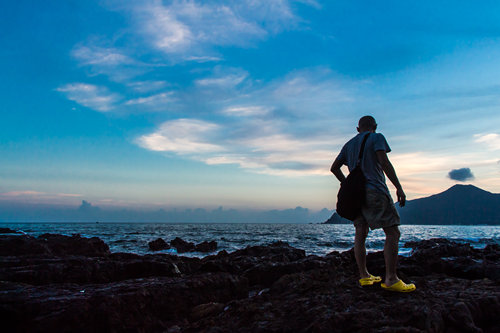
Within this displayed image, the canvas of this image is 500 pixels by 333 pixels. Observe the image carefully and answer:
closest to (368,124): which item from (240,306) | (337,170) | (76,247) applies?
(337,170)

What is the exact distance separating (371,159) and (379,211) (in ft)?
2.22

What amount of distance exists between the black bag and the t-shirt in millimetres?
52

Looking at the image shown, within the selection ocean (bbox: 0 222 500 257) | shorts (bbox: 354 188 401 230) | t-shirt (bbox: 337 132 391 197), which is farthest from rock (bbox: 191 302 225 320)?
ocean (bbox: 0 222 500 257)

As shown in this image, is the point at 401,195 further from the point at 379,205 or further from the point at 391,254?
the point at 391,254

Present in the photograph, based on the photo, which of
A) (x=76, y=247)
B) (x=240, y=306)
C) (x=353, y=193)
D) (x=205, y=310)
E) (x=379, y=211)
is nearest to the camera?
(x=240, y=306)

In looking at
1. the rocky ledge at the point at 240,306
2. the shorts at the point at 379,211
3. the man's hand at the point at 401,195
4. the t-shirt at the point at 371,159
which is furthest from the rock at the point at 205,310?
the man's hand at the point at 401,195

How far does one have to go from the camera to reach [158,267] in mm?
6809

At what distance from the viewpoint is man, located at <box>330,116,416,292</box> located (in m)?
3.45

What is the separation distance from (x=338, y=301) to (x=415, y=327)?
2.57ft

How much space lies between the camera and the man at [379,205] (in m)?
3.45

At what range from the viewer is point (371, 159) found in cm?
375

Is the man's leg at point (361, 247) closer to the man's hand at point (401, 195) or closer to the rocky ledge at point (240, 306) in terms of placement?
the rocky ledge at point (240, 306)

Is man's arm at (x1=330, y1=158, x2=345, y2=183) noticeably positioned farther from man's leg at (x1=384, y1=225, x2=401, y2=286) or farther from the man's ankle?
the man's ankle

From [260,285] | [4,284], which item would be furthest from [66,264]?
[260,285]
